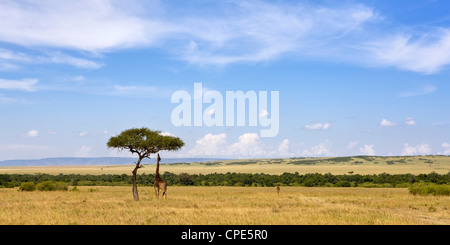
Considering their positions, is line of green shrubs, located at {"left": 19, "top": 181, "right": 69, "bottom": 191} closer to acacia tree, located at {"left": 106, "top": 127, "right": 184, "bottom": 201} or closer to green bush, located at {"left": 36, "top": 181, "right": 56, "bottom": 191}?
green bush, located at {"left": 36, "top": 181, "right": 56, "bottom": 191}

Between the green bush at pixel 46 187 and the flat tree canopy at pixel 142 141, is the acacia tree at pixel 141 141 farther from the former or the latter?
the green bush at pixel 46 187

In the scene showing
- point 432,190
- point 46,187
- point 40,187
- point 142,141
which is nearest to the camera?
point 142,141

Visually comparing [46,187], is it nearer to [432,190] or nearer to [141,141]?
[141,141]

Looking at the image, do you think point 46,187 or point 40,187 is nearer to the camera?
point 40,187

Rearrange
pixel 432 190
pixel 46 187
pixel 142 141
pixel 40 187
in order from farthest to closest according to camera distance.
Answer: pixel 46 187 < pixel 40 187 < pixel 432 190 < pixel 142 141

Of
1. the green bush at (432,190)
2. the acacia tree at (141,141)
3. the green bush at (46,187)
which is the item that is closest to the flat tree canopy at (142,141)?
the acacia tree at (141,141)

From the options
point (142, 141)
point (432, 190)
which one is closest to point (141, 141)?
point (142, 141)

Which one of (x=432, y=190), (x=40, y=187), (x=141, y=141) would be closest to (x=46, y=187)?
(x=40, y=187)

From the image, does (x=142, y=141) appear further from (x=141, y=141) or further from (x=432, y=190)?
(x=432, y=190)

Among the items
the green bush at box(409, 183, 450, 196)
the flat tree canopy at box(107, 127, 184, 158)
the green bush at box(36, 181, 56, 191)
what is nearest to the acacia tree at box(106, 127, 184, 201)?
the flat tree canopy at box(107, 127, 184, 158)
